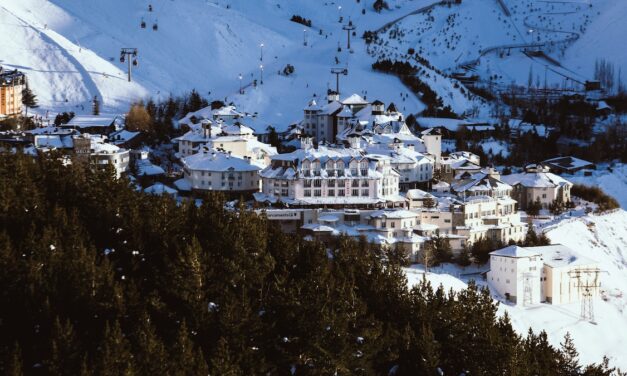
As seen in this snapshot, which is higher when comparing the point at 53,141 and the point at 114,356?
the point at 53,141

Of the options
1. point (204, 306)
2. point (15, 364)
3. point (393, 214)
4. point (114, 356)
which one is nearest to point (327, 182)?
point (393, 214)

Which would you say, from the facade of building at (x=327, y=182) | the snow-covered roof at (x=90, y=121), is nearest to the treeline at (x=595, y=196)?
the facade of building at (x=327, y=182)

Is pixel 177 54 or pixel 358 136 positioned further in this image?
pixel 177 54

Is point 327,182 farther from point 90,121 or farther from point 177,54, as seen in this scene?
point 177,54

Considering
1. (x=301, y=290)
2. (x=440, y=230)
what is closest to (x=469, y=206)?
(x=440, y=230)

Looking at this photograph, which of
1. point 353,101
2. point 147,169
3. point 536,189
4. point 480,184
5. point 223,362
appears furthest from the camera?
point 353,101

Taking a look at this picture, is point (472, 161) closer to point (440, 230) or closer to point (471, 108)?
point (440, 230)

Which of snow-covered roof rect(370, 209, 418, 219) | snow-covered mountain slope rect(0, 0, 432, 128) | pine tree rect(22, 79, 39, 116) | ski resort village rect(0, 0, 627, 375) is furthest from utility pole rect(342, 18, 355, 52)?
snow-covered roof rect(370, 209, 418, 219)

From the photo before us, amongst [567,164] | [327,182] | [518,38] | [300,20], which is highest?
[300,20]

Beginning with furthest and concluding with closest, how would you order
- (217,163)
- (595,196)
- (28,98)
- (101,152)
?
(28,98), (595,196), (217,163), (101,152)
